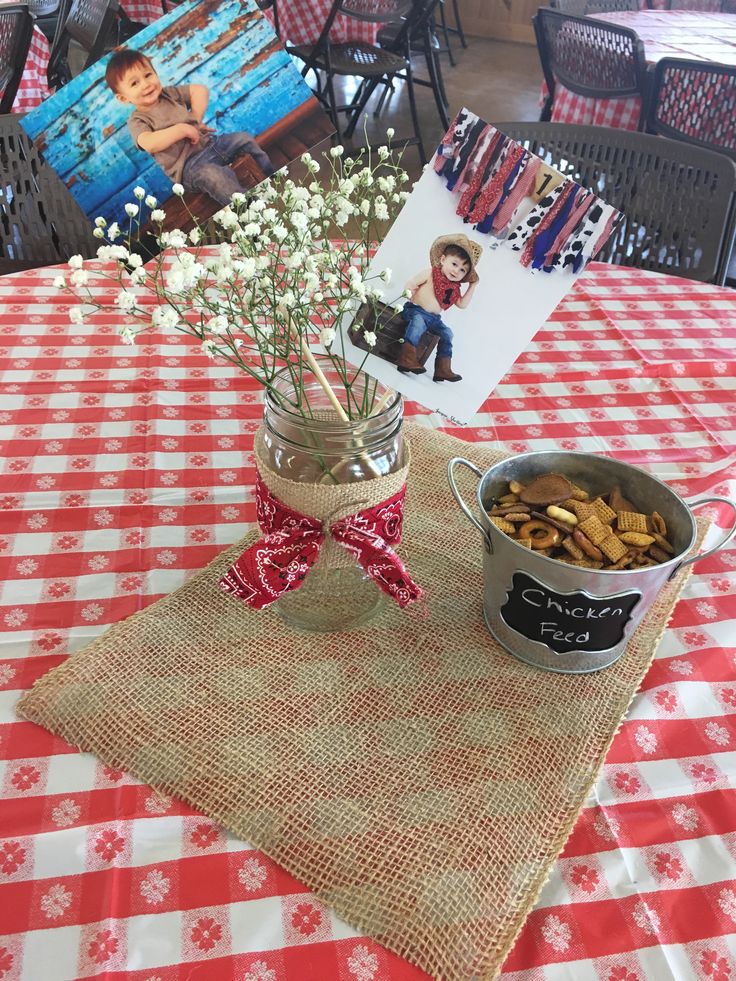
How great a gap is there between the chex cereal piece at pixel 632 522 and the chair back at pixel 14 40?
7.63ft

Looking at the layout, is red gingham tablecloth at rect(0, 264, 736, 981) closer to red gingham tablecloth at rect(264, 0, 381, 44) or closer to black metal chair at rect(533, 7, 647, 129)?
black metal chair at rect(533, 7, 647, 129)

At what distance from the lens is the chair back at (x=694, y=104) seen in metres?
2.64

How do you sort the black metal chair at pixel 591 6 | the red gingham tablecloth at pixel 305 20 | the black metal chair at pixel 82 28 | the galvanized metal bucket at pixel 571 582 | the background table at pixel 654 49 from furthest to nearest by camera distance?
the red gingham tablecloth at pixel 305 20
the black metal chair at pixel 591 6
the background table at pixel 654 49
the black metal chair at pixel 82 28
the galvanized metal bucket at pixel 571 582

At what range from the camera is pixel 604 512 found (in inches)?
26.8

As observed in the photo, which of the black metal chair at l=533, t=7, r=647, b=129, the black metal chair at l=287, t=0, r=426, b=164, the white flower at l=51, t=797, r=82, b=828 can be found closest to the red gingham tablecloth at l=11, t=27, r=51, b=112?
the black metal chair at l=287, t=0, r=426, b=164

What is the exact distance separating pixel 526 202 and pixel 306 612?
A: 400 mm

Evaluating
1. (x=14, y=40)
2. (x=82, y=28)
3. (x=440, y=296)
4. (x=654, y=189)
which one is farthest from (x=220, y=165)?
(x=82, y=28)

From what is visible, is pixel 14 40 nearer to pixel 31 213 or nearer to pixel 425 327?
pixel 31 213

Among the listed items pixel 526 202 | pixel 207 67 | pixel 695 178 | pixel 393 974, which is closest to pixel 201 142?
pixel 207 67

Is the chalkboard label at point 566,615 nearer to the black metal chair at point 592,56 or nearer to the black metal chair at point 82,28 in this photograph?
the black metal chair at point 82,28

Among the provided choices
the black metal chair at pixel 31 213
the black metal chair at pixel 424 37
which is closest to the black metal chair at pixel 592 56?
the black metal chair at pixel 424 37

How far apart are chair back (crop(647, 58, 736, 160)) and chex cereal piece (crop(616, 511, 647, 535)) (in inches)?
96.2

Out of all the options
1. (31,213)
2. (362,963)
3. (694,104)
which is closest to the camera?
(362,963)

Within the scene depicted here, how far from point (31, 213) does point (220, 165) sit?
757 mm
